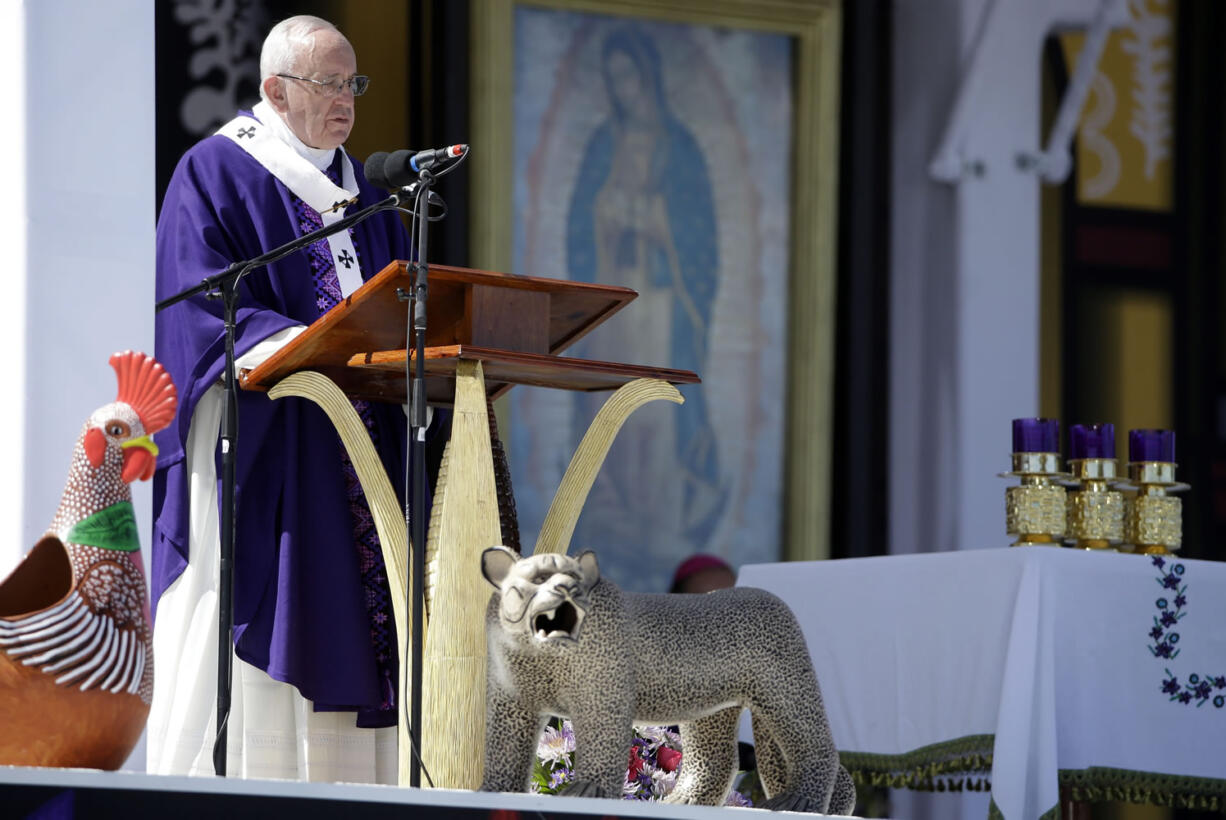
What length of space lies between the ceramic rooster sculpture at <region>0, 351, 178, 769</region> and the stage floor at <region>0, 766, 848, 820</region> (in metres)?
0.20

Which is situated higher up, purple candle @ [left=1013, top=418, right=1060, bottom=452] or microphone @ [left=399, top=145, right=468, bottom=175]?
microphone @ [left=399, top=145, right=468, bottom=175]

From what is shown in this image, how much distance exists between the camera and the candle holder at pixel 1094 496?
13.7 feet

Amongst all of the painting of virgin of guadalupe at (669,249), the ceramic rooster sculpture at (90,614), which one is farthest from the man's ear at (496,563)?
the painting of virgin of guadalupe at (669,249)

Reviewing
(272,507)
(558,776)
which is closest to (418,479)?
(272,507)

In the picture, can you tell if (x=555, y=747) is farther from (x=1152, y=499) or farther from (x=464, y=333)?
(x=1152, y=499)

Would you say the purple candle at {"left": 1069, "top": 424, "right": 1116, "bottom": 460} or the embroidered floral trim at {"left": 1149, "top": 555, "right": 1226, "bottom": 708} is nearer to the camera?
the embroidered floral trim at {"left": 1149, "top": 555, "right": 1226, "bottom": 708}

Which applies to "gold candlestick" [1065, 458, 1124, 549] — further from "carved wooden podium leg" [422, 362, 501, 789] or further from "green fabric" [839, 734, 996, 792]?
"carved wooden podium leg" [422, 362, 501, 789]

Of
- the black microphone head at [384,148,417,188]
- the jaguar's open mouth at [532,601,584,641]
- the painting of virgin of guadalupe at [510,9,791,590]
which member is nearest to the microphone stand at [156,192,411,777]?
the black microphone head at [384,148,417,188]

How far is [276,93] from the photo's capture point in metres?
3.64

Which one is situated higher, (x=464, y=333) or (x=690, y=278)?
(x=690, y=278)

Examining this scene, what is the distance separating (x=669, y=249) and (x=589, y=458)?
12.8 ft

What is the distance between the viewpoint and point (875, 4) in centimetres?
700

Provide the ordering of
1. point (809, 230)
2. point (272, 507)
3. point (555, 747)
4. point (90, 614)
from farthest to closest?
point (809, 230), point (555, 747), point (272, 507), point (90, 614)

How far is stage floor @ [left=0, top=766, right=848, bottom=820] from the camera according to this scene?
7.11 ft
